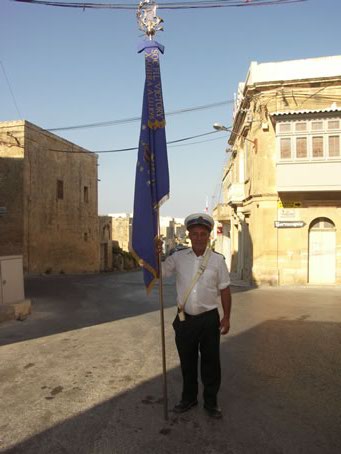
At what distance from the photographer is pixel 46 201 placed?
86.0 ft

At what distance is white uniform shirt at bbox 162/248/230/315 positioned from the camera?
382 cm

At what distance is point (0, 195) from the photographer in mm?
23797

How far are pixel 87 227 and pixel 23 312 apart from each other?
23000mm

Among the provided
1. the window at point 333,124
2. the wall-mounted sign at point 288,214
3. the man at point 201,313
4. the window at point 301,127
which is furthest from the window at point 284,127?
the man at point 201,313

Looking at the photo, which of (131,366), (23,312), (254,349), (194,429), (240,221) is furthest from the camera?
(240,221)

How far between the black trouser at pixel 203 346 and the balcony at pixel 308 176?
1341cm

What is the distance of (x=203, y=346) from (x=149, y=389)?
1.06m

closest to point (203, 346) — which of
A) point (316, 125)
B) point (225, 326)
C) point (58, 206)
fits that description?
point (225, 326)

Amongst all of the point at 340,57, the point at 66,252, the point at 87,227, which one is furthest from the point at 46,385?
the point at 87,227

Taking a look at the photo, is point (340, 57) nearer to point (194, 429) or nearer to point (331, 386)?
point (331, 386)

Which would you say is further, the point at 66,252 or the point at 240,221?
the point at 66,252

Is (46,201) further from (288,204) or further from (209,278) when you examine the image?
(209,278)

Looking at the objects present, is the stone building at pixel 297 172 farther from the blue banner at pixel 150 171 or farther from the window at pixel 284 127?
the blue banner at pixel 150 171

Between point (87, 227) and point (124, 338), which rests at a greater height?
point (87, 227)
